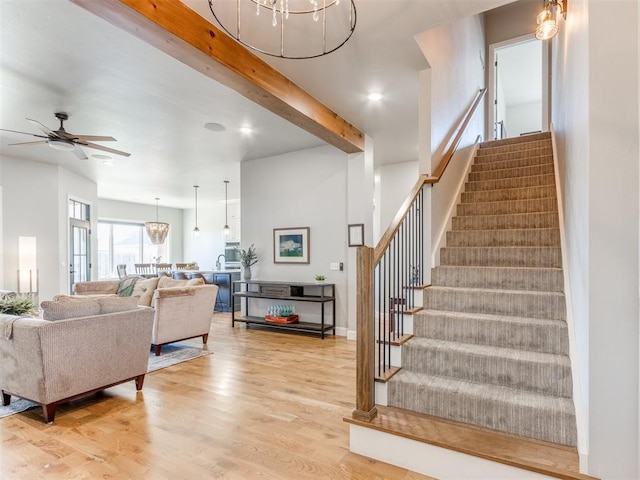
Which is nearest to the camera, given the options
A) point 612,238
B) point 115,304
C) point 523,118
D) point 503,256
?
point 612,238

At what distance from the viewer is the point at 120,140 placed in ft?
17.3

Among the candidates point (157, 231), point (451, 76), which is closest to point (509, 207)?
point (451, 76)

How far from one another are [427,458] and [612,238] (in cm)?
144

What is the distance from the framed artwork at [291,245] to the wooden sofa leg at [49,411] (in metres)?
3.69

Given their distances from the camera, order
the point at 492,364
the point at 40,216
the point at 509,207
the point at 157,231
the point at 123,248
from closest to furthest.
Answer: the point at 492,364, the point at 509,207, the point at 40,216, the point at 157,231, the point at 123,248

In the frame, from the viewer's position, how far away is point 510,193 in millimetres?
4105

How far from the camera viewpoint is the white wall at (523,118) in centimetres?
947

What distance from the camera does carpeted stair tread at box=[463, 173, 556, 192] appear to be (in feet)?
13.6

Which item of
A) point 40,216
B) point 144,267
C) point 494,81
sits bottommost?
point 144,267

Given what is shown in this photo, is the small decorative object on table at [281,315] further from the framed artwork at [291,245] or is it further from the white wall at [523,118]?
the white wall at [523,118]

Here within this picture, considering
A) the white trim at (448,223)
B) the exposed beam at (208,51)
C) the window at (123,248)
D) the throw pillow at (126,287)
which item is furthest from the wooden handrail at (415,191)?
the window at (123,248)

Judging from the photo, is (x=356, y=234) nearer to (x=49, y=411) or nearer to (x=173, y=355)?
(x=173, y=355)

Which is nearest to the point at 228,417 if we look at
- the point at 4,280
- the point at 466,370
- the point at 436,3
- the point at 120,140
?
the point at 466,370

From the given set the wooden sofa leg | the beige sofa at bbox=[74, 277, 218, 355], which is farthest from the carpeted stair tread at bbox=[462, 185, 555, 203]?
the wooden sofa leg
